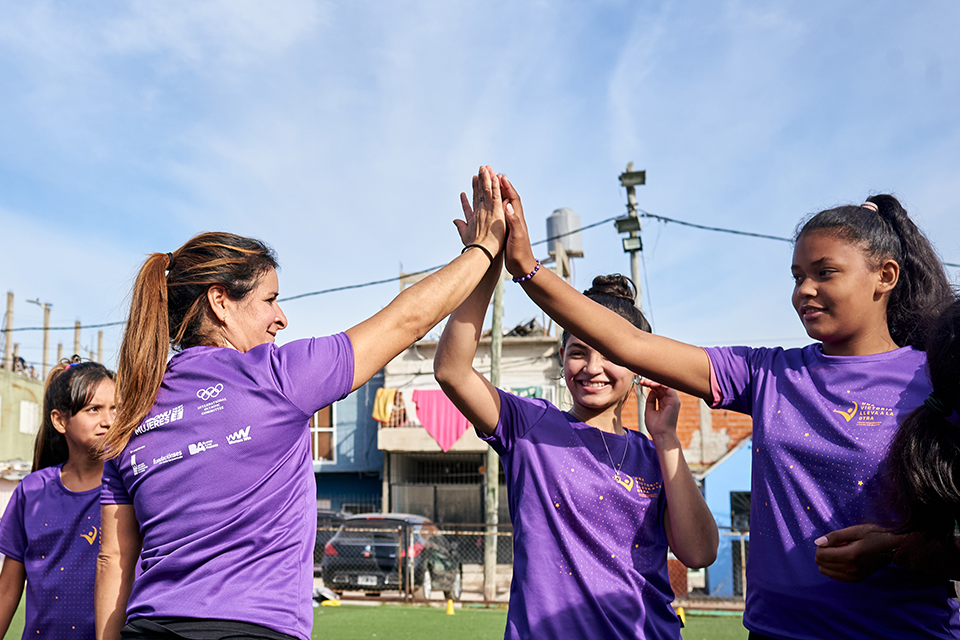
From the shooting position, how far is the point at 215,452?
1668 mm

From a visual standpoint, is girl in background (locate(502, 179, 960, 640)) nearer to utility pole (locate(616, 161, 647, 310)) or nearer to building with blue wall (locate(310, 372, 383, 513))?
utility pole (locate(616, 161, 647, 310))

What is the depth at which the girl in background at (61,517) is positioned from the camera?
264cm

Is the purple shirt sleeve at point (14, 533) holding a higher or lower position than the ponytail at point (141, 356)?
lower

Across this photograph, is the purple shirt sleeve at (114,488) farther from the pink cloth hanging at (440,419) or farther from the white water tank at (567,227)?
the white water tank at (567,227)

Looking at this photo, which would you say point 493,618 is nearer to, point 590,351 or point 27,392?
point 590,351

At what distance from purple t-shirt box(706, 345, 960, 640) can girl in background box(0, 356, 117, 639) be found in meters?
2.30

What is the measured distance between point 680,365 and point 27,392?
122 ft

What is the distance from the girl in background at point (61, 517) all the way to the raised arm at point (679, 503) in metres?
2.05

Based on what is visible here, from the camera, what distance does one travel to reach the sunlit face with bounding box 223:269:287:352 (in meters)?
1.97

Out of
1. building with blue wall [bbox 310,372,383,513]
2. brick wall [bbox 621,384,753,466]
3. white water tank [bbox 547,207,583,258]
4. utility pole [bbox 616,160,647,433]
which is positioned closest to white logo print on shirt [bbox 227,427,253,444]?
utility pole [bbox 616,160,647,433]

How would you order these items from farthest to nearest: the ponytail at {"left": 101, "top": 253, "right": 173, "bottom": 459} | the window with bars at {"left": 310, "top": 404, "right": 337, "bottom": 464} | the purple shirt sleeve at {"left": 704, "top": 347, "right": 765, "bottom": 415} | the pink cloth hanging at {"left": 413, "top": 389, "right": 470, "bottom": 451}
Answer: the window with bars at {"left": 310, "top": 404, "right": 337, "bottom": 464}
the pink cloth hanging at {"left": 413, "top": 389, "right": 470, "bottom": 451}
the purple shirt sleeve at {"left": 704, "top": 347, "right": 765, "bottom": 415}
the ponytail at {"left": 101, "top": 253, "right": 173, "bottom": 459}

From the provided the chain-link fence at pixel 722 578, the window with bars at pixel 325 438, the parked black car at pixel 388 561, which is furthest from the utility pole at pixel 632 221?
the window with bars at pixel 325 438

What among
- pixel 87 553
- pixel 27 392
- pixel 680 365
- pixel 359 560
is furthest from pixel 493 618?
pixel 27 392

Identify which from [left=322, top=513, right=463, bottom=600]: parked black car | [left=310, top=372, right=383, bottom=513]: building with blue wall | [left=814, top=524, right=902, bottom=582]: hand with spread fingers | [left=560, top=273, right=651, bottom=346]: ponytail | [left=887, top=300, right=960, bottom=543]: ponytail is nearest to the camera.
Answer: [left=887, top=300, right=960, bottom=543]: ponytail
